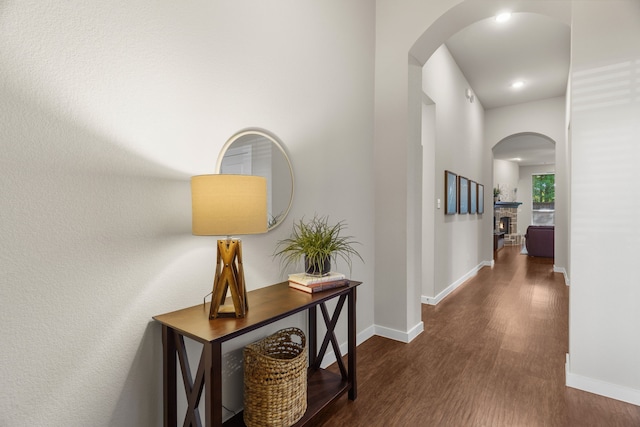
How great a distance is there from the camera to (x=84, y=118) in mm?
1111

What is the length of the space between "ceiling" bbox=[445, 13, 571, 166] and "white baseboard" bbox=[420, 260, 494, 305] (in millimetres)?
3110

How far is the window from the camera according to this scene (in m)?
12.2

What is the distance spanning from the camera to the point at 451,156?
4.40 meters

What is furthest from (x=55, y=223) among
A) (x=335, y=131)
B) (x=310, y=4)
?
(x=310, y=4)

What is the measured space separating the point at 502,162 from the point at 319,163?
11.1 meters

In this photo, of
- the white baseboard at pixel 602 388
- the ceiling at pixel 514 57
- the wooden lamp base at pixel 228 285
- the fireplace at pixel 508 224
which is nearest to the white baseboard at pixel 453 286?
the white baseboard at pixel 602 388

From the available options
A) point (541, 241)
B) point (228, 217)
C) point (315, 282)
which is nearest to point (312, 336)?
point (315, 282)

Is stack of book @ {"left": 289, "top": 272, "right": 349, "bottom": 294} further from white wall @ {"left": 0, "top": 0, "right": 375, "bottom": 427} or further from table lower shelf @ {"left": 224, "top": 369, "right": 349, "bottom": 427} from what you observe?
table lower shelf @ {"left": 224, "top": 369, "right": 349, "bottom": 427}

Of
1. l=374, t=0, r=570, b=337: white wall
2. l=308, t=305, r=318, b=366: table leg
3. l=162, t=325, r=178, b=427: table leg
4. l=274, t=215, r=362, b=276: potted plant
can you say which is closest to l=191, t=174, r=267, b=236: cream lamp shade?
l=162, t=325, r=178, b=427: table leg

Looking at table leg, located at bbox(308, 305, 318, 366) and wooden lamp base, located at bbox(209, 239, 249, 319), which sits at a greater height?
wooden lamp base, located at bbox(209, 239, 249, 319)

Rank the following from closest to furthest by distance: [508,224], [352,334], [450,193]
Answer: [352,334]
[450,193]
[508,224]

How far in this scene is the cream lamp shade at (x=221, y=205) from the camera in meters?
1.22

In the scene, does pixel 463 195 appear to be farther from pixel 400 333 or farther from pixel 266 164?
pixel 266 164

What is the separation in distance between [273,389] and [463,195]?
4240mm
